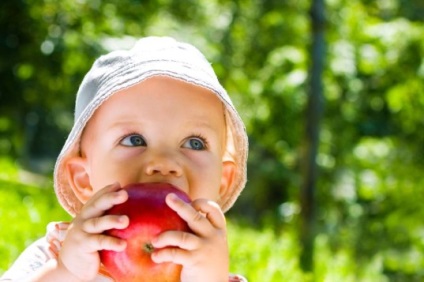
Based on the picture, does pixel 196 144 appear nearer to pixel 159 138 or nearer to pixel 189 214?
pixel 159 138

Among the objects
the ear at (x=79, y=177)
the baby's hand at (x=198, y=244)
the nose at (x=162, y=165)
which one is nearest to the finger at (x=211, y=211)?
the baby's hand at (x=198, y=244)

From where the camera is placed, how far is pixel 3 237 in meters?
4.64

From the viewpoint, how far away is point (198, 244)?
218 centimetres

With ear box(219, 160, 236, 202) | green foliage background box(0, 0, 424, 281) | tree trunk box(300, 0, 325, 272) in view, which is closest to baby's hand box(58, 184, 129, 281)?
ear box(219, 160, 236, 202)

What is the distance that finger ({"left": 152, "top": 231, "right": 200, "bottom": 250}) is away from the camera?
2129mm

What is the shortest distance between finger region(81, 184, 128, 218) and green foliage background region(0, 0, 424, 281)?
216 centimetres

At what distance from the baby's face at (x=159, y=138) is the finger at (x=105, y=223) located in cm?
19

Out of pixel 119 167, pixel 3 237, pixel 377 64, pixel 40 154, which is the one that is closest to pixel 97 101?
pixel 119 167

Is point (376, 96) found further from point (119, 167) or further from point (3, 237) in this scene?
point (119, 167)

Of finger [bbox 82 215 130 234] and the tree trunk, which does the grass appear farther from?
finger [bbox 82 215 130 234]

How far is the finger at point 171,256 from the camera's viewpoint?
2.14 m

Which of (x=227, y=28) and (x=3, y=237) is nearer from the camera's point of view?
(x=3, y=237)

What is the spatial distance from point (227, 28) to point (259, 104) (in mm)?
3858

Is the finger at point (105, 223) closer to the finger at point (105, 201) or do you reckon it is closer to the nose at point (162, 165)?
the finger at point (105, 201)
